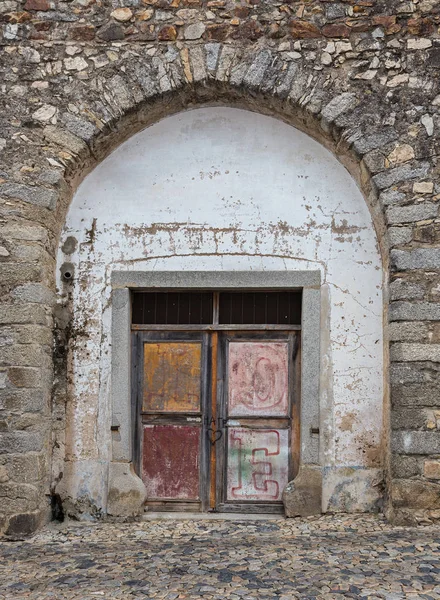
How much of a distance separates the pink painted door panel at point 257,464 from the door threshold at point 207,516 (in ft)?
0.40

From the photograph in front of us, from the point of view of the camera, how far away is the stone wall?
5.21 m

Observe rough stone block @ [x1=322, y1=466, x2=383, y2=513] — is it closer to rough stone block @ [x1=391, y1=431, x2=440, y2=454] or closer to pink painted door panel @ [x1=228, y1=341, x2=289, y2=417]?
rough stone block @ [x1=391, y1=431, x2=440, y2=454]

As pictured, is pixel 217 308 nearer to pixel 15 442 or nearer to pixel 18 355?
pixel 18 355

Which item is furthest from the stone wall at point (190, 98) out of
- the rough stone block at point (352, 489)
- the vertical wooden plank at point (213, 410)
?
the vertical wooden plank at point (213, 410)

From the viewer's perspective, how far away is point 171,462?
19.0 feet

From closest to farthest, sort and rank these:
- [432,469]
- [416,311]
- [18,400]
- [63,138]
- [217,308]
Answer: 1. [432,469]
2. [416,311]
3. [18,400]
4. [63,138]
5. [217,308]

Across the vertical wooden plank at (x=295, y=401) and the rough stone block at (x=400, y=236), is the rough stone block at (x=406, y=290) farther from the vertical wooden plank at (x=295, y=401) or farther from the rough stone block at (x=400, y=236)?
the vertical wooden plank at (x=295, y=401)

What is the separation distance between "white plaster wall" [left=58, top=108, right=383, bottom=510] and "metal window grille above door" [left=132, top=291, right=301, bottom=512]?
30 centimetres

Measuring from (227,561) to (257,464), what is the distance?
1.35 meters

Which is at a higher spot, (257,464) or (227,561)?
(257,464)

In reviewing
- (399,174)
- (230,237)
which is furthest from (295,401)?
(399,174)

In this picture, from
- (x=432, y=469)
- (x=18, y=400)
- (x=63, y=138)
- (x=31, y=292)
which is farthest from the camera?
(x=63, y=138)

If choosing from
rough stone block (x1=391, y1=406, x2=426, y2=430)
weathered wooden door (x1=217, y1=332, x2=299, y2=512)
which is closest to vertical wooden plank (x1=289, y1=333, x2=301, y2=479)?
weathered wooden door (x1=217, y1=332, x2=299, y2=512)

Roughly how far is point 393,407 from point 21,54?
382 centimetres
